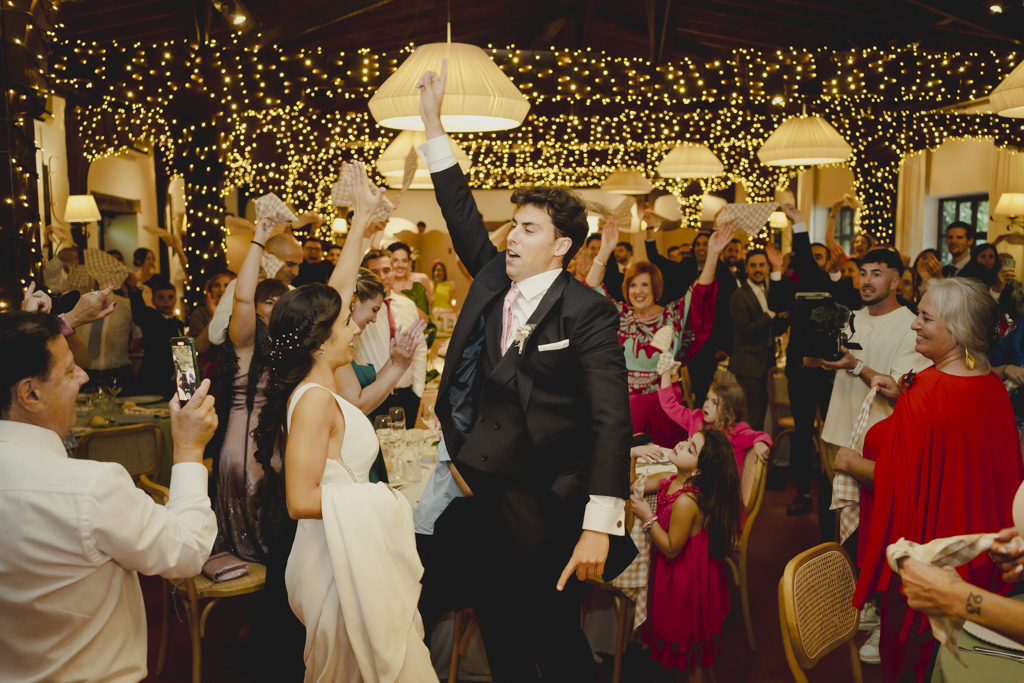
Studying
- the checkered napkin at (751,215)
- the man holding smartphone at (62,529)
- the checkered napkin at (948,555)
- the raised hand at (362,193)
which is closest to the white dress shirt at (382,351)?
the raised hand at (362,193)

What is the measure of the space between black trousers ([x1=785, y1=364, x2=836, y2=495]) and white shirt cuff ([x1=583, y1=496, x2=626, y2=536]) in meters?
3.76

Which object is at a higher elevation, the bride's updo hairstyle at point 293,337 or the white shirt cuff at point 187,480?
the bride's updo hairstyle at point 293,337

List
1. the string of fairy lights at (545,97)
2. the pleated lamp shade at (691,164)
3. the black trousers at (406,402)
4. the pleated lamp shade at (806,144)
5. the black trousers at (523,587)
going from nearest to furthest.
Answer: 1. the black trousers at (523,587)
2. the black trousers at (406,402)
3. the pleated lamp shade at (806,144)
4. the string of fairy lights at (545,97)
5. the pleated lamp shade at (691,164)

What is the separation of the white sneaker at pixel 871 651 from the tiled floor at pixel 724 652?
0.04m

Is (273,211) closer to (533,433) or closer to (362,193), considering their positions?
(362,193)

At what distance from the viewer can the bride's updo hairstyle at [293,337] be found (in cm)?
222

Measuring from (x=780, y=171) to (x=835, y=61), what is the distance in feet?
33.1

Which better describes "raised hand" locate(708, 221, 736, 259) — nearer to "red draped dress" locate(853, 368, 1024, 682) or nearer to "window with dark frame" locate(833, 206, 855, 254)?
"red draped dress" locate(853, 368, 1024, 682)

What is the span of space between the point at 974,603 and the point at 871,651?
83.8 inches

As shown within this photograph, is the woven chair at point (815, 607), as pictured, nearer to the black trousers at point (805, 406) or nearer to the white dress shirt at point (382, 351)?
the white dress shirt at point (382, 351)

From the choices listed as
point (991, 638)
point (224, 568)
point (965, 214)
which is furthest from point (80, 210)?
point (965, 214)

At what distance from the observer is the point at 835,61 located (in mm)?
6930

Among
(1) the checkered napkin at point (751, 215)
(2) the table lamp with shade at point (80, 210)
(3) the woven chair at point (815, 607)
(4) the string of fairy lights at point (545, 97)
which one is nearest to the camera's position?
(3) the woven chair at point (815, 607)

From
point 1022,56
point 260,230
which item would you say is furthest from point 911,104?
point 260,230
